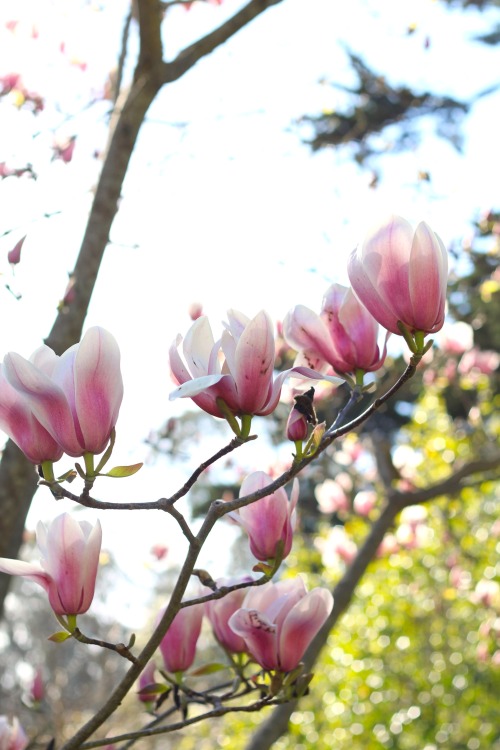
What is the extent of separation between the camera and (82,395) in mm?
701

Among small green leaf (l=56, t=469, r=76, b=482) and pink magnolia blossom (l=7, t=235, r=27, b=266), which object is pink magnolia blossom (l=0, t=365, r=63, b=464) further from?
pink magnolia blossom (l=7, t=235, r=27, b=266)

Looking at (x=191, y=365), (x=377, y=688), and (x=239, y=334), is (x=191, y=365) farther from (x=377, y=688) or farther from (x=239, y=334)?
(x=377, y=688)

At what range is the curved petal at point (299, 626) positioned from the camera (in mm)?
871

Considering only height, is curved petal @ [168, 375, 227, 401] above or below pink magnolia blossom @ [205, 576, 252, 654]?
above

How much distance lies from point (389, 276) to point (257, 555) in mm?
327

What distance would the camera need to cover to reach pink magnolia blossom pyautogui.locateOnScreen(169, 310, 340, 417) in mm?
723

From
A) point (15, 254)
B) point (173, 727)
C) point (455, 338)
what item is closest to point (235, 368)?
point (173, 727)

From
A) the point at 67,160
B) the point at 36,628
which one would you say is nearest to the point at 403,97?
the point at 67,160

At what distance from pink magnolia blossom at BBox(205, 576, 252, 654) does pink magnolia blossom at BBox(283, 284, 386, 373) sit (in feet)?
1.05

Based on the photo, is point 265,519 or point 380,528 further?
point 380,528

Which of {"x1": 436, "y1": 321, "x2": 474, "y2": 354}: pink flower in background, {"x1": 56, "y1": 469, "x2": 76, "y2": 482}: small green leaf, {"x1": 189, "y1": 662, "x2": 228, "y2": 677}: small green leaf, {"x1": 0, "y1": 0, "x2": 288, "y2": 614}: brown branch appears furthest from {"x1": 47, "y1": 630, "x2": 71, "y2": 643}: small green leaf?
{"x1": 436, "y1": 321, "x2": 474, "y2": 354}: pink flower in background

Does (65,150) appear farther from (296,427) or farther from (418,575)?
(418,575)

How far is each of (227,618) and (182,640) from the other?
61 millimetres

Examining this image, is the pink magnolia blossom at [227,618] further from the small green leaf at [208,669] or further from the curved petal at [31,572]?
the curved petal at [31,572]
